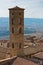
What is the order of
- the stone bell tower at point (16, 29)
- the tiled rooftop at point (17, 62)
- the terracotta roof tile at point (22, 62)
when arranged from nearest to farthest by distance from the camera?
1. the terracotta roof tile at point (22, 62)
2. the tiled rooftop at point (17, 62)
3. the stone bell tower at point (16, 29)

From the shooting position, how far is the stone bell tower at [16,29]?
25.6 metres

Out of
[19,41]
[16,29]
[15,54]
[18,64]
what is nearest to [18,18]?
[16,29]

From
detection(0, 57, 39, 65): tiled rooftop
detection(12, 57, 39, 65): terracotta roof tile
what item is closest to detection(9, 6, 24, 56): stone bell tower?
detection(0, 57, 39, 65): tiled rooftop

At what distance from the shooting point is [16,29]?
2578cm

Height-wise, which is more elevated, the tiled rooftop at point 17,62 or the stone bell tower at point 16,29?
the stone bell tower at point 16,29

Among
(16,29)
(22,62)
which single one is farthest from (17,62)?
(16,29)

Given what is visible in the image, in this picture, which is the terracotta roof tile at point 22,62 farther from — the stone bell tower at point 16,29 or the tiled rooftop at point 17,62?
the stone bell tower at point 16,29

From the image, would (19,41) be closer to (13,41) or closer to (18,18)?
(13,41)

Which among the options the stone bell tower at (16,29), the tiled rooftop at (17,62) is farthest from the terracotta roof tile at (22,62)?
the stone bell tower at (16,29)

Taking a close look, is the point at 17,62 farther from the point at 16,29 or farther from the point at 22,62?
the point at 16,29

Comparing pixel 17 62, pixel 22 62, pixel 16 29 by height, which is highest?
pixel 16 29

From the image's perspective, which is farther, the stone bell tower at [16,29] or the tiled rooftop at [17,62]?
the stone bell tower at [16,29]

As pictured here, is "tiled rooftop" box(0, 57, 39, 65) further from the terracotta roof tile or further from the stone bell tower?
the stone bell tower

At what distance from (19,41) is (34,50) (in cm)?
630
